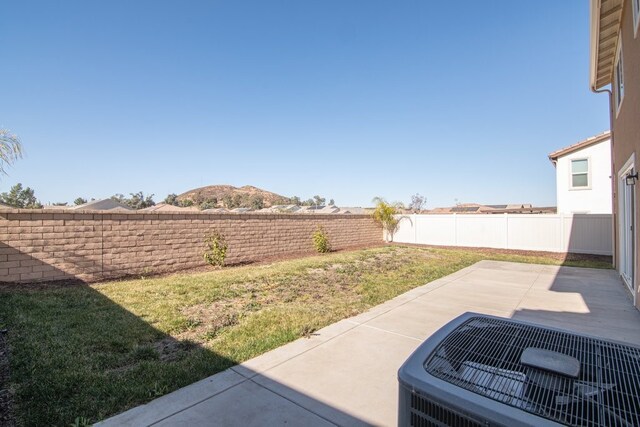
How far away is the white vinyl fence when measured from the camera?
12.3 meters

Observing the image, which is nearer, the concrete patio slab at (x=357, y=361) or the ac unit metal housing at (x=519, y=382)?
the ac unit metal housing at (x=519, y=382)

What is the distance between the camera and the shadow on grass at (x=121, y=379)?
101 inches

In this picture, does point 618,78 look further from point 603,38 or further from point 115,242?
point 115,242

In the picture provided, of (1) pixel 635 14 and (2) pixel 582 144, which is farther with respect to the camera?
(2) pixel 582 144

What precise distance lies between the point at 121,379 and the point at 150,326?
1.50 m

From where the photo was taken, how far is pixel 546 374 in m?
1.23

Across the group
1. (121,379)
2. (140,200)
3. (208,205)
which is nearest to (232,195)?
(208,205)

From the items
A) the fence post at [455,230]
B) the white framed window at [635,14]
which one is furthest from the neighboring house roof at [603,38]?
the fence post at [455,230]

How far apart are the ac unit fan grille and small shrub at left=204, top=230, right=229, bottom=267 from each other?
8507 millimetres

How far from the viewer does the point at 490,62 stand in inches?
493

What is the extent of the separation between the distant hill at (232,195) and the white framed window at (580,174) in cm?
3980

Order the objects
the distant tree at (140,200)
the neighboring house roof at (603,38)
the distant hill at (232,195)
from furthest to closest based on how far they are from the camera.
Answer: the distant hill at (232,195)
the distant tree at (140,200)
the neighboring house roof at (603,38)

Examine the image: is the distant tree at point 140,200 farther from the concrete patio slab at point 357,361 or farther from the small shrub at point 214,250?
the concrete patio slab at point 357,361

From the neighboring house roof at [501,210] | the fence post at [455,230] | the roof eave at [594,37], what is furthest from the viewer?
the neighboring house roof at [501,210]
